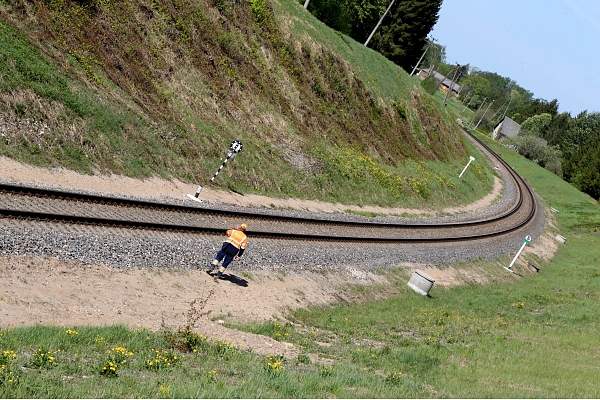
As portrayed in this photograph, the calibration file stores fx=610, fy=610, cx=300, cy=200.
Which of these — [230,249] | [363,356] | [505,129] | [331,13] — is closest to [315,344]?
[363,356]

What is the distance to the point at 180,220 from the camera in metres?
19.2

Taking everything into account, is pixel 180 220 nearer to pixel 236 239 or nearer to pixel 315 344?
pixel 236 239

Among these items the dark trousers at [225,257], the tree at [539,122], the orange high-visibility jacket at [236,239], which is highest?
the tree at [539,122]

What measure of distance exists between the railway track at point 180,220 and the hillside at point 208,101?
283 centimetres

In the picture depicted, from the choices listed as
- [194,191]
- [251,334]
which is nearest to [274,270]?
[251,334]

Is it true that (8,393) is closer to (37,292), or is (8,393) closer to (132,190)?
(37,292)

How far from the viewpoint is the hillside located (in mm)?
21000

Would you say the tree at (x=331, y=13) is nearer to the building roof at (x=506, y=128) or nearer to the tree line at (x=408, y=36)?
the tree line at (x=408, y=36)

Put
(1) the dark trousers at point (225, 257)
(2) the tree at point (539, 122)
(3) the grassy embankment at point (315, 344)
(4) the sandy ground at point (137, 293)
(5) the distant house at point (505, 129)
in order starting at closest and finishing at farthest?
1. (3) the grassy embankment at point (315, 344)
2. (4) the sandy ground at point (137, 293)
3. (1) the dark trousers at point (225, 257)
4. (5) the distant house at point (505, 129)
5. (2) the tree at point (539, 122)

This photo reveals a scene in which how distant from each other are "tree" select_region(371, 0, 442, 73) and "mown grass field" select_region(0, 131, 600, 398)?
58805 mm

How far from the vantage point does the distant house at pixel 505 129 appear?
454 ft

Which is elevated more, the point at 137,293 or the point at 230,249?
the point at 230,249

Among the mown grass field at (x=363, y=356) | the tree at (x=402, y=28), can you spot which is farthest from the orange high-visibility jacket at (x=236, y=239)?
the tree at (x=402, y=28)

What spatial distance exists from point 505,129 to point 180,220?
435 ft
